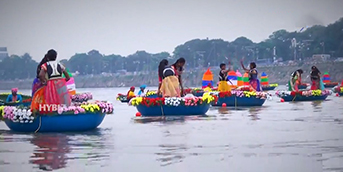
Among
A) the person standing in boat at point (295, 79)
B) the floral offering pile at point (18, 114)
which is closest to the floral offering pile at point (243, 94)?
the person standing in boat at point (295, 79)

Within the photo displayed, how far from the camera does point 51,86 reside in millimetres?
14680

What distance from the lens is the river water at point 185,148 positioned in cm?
966

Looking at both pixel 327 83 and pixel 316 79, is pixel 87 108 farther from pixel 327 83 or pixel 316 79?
pixel 327 83

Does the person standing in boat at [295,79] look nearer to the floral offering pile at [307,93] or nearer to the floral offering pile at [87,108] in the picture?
the floral offering pile at [307,93]

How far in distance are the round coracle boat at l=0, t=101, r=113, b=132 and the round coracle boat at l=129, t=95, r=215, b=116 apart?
4877 mm

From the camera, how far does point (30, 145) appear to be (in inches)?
492

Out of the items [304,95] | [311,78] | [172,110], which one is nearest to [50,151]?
[172,110]

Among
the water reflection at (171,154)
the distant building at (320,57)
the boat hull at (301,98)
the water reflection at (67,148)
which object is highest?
the distant building at (320,57)

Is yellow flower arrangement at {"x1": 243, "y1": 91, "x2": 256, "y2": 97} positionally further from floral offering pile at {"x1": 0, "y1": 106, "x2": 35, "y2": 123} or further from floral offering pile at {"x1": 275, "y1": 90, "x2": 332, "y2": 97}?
floral offering pile at {"x1": 0, "y1": 106, "x2": 35, "y2": 123}

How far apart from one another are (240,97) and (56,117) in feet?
42.5

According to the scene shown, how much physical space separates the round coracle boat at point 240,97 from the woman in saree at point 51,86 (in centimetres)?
1255

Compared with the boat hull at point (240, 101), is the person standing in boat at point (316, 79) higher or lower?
higher

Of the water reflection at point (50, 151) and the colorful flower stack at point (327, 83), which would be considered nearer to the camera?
the water reflection at point (50, 151)

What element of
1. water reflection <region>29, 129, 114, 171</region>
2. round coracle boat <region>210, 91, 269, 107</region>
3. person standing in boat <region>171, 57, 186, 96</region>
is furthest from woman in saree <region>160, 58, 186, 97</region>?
round coracle boat <region>210, 91, 269, 107</region>
